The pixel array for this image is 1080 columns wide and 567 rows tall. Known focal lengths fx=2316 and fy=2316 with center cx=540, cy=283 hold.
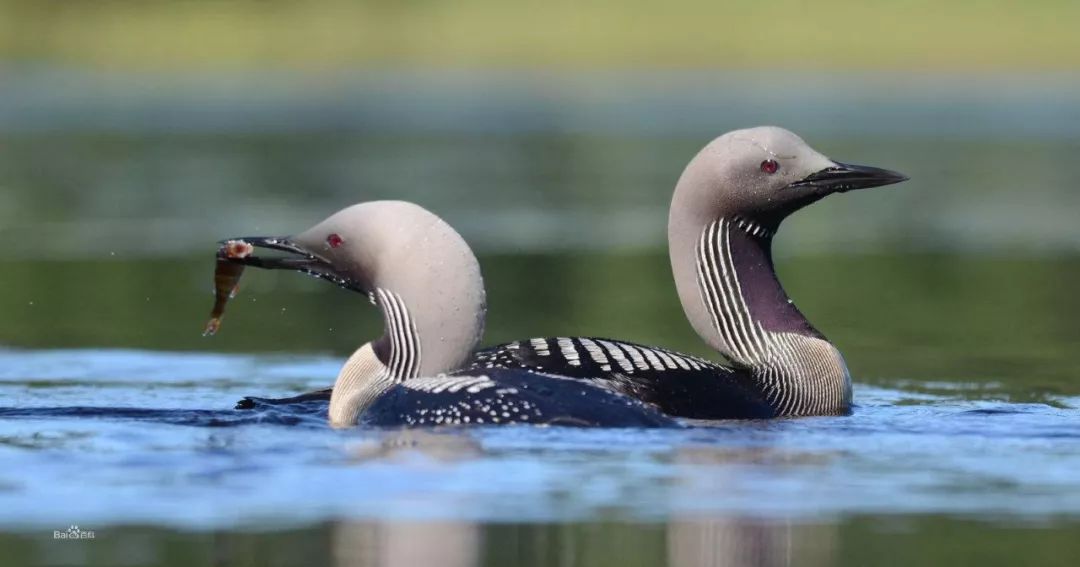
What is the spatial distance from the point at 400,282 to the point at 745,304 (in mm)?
1359

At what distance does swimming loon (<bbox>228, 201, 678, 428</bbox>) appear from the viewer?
283 inches

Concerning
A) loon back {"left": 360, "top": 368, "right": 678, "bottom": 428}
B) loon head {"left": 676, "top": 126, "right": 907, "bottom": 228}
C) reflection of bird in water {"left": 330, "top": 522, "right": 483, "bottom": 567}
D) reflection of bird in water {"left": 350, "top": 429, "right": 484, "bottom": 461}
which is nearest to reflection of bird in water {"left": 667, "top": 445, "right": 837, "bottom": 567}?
reflection of bird in water {"left": 330, "top": 522, "right": 483, "bottom": 567}

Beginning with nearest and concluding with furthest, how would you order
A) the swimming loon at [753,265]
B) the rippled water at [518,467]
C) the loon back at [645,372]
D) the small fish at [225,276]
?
the rippled water at [518,467] < the loon back at [645,372] < the small fish at [225,276] < the swimming loon at [753,265]

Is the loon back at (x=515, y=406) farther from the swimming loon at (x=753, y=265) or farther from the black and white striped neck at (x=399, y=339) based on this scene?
the swimming loon at (x=753, y=265)

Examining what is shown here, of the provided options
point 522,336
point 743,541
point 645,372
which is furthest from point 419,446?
point 522,336

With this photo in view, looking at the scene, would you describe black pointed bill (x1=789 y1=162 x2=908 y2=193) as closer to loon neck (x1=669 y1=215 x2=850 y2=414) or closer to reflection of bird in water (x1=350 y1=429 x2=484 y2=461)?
loon neck (x1=669 y1=215 x2=850 y2=414)

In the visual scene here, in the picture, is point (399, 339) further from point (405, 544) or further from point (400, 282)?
point (405, 544)

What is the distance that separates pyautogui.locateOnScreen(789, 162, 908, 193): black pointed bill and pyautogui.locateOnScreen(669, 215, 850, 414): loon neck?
0.25 meters

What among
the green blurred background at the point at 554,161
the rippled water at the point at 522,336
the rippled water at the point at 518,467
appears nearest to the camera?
the rippled water at the point at 522,336

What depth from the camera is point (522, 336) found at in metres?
10.6

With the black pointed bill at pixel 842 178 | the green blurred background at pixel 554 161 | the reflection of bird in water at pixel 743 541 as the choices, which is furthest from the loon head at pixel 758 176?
the reflection of bird in water at pixel 743 541

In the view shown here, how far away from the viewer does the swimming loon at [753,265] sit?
8062 millimetres

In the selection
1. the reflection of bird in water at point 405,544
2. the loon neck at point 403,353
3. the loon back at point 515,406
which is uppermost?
the loon neck at point 403,353

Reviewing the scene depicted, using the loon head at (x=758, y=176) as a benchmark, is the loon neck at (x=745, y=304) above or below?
below
